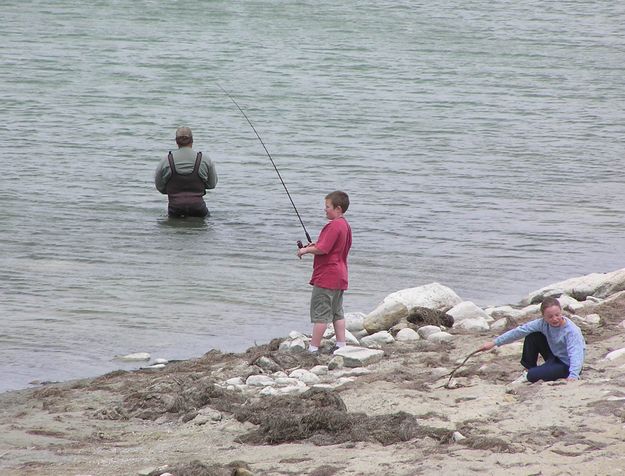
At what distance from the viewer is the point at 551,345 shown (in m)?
7.58

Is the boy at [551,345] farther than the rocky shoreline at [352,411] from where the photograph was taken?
Yes

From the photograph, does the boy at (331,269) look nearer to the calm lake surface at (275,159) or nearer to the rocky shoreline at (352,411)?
the rocky shoreline at (352,411)

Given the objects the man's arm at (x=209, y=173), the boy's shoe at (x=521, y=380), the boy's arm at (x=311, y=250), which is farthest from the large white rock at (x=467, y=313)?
the man's arm at (x=209, y=173)

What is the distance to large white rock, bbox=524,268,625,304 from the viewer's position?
10.7 m

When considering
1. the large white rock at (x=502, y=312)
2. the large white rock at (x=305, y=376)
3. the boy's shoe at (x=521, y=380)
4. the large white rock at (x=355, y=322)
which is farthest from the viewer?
the large white rock at (x=502, y=312)

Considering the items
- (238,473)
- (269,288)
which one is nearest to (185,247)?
(269,288)

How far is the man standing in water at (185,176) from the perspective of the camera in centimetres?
1407

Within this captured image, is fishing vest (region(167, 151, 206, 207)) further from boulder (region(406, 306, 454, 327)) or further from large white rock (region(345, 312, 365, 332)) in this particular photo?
boulder (region(406, 306, 454, 327))

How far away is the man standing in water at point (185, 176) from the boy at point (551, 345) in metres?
7.03

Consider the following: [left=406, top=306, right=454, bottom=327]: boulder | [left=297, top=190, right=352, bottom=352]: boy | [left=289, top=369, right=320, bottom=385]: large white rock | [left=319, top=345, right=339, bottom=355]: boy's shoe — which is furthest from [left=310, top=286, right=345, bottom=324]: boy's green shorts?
[left=406, top=306, right=454, bottom=327]: boulder

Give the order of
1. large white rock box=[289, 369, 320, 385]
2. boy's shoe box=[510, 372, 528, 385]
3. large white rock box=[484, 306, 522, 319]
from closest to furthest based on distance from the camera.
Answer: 1. boy's shoe box=[510, 372, 528, 385]
2. large white rock box=[289, 369, 320, 385]
3. large white rock box=[484, 306, 522, 319]

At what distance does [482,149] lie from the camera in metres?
20.3

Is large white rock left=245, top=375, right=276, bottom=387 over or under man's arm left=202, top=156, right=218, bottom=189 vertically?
under

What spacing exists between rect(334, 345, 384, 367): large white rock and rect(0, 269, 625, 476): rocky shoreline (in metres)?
0.01
